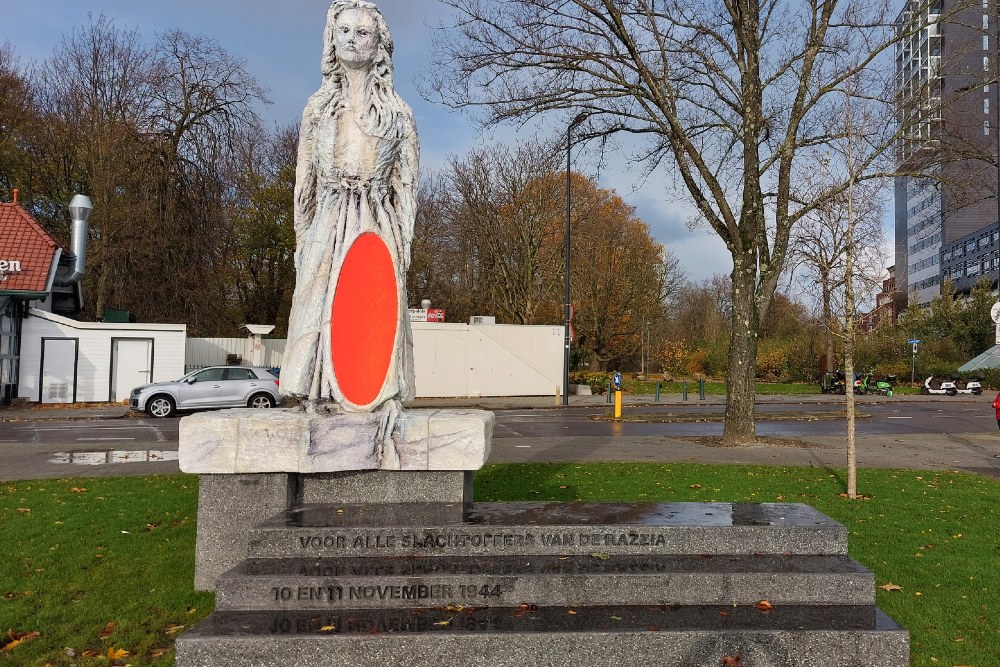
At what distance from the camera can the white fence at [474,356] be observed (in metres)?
29.7

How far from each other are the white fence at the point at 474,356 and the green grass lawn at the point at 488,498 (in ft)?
64.5

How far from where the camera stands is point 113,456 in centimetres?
1270

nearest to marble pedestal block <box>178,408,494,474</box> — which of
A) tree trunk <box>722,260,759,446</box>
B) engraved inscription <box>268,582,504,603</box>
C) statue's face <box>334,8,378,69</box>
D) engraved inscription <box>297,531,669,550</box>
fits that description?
engraved inscription <box>297,531,669,550</box>

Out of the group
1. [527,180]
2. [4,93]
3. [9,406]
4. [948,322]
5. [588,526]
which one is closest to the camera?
[588,526]

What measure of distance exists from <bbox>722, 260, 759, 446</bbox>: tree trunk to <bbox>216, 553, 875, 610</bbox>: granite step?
35.5 ft

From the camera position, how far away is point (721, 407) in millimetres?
26875

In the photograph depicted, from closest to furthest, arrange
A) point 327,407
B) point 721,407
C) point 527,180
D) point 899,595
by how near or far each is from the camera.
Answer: point 327,407
point 899,595
point 721,407
point 527,180

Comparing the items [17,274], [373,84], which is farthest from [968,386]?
[17,274]

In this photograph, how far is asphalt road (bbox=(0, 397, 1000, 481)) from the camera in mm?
12188

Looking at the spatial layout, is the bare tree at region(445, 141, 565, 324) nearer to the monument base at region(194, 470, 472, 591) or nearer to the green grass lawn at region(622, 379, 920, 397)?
the green grass lawn at region(622, 379, 920, 397)

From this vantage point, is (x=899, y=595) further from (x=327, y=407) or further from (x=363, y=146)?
(x=363, y=146)

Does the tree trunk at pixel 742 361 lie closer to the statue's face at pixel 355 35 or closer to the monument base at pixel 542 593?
the monument base at pixel 542 593

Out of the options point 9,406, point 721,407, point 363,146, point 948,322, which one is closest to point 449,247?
point 721,407

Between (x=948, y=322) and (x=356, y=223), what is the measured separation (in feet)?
166
